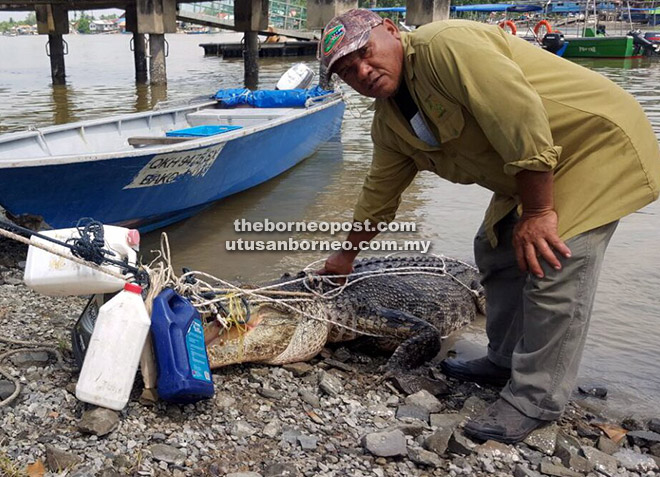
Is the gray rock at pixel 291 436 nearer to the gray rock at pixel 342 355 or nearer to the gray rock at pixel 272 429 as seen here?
the gray rock at pixel 272 429

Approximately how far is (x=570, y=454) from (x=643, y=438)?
544mm

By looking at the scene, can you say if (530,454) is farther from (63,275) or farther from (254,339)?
(63,275)

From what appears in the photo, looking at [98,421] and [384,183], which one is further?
[384,183]

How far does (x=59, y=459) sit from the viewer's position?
245 cm

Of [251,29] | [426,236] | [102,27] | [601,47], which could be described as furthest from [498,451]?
[102,27]

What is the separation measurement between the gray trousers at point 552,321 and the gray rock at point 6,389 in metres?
2.25

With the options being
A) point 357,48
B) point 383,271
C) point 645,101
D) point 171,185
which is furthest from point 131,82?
point 357,48

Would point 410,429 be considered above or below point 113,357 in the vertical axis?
below

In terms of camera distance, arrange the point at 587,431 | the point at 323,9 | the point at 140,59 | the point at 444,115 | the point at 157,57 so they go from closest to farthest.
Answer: the point at 444,115, the point at 587,431, the point at 323,9, the point at 157,57, the point at 140,59

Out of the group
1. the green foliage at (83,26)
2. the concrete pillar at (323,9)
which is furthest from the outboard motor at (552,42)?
the green foliage at (83,26)

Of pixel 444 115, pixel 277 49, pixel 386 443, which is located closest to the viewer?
pixel 444 115

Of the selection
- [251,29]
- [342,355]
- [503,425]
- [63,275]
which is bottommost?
[342,355]

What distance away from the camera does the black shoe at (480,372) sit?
136 inches

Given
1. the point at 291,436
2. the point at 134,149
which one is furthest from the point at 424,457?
the point at 134,149
